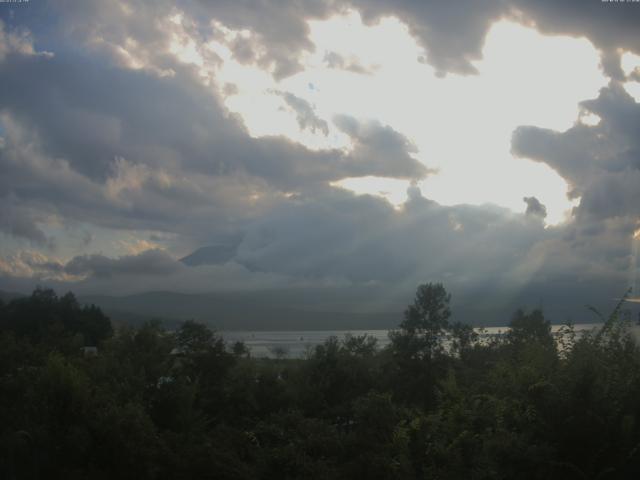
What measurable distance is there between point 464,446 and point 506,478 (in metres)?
0.89

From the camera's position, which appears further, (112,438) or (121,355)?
(121,355)

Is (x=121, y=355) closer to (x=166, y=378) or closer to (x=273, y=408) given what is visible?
(x=166, y=378)

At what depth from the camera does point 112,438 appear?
516 inches

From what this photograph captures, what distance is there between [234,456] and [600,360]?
784cm

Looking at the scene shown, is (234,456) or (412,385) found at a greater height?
(234,456)

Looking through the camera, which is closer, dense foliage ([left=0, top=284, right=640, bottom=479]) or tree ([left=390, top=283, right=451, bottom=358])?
dense foliage ([left=0, top=284, right=640, bottom=479])

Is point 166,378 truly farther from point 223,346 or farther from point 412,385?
point 412,385

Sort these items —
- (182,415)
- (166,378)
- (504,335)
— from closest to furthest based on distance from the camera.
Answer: (182,415), (166,378), (504,335)

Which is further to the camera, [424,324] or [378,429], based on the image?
[424,324]

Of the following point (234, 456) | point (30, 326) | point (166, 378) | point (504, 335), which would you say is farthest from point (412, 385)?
point (30, 326)

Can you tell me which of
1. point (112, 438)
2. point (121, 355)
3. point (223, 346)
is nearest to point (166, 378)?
point (121, 355)

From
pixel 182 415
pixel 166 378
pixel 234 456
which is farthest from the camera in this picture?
pixel 166 378

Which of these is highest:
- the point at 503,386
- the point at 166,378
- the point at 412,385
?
the point at 503,386

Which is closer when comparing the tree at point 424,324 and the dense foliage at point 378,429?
the dense foliage at point 378,429
